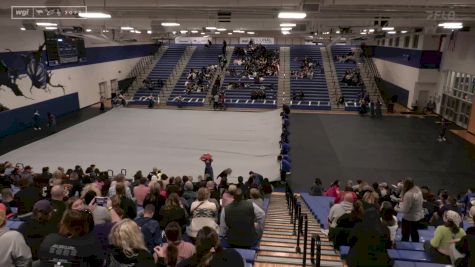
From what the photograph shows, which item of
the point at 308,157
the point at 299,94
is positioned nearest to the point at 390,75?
the point at 299,94

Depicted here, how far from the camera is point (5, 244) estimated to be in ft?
11.0

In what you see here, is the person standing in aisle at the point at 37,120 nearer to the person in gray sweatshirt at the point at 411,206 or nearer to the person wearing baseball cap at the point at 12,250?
the person wearing baseball cap at the point at 12,250

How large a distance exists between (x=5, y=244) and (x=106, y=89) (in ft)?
85.9

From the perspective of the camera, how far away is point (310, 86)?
1121 inches

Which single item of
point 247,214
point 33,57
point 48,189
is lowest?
point 48,189

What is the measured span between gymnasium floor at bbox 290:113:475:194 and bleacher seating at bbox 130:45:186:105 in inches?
469

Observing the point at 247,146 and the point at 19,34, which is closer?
the point at 247,146

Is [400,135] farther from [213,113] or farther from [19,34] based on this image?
[19,34]

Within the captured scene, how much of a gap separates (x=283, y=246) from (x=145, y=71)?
92.8 ft

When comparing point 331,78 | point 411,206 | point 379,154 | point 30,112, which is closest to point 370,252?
point 411,206

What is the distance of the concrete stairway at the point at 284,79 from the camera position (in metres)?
26.7

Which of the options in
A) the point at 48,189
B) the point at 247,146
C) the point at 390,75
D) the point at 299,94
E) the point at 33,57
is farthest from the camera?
the point at 390,75

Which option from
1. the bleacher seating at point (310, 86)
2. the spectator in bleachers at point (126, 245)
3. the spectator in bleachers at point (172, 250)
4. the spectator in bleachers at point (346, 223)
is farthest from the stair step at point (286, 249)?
the bleacher seating at point (310, 86)

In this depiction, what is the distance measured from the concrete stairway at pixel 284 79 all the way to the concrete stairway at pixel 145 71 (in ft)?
35.2
